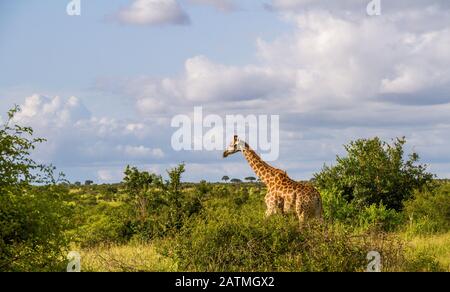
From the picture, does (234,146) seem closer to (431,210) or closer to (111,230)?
(111,230)

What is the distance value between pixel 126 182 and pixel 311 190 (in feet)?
34.4

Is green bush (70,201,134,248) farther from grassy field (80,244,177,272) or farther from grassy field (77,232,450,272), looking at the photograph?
grassy field (80,244,177,272)

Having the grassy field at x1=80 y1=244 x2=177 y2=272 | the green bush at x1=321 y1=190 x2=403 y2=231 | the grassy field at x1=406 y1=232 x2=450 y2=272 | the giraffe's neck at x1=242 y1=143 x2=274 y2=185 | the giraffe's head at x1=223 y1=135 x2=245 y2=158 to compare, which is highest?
the giraffe's head at x1=223 y1=135 x2=245 y2=158

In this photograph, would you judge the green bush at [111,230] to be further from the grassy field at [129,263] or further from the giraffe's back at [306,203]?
the giraffe's back at [306,203]

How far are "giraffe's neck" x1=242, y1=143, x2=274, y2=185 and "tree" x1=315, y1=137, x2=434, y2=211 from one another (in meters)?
7.70

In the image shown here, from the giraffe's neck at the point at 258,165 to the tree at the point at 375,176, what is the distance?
770 centimetres

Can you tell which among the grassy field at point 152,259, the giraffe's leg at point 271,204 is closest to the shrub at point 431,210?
the grassy field at point 152,259

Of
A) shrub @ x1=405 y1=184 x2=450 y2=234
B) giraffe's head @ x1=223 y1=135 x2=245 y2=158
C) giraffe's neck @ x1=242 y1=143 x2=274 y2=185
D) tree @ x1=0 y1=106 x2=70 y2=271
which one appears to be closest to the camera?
tree @ x1=0 y1=106 x2=70 y2=271

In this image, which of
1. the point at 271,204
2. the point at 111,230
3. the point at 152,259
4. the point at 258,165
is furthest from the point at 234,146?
the point at 111,230

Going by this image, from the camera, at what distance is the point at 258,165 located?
68.0 feet

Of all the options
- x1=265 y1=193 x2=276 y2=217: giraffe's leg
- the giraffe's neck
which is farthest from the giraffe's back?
the giraffe's neck

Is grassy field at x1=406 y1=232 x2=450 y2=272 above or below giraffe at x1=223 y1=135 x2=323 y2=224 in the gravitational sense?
below

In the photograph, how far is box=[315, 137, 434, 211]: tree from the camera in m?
28.2

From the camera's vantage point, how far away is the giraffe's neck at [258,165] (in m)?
20.4
